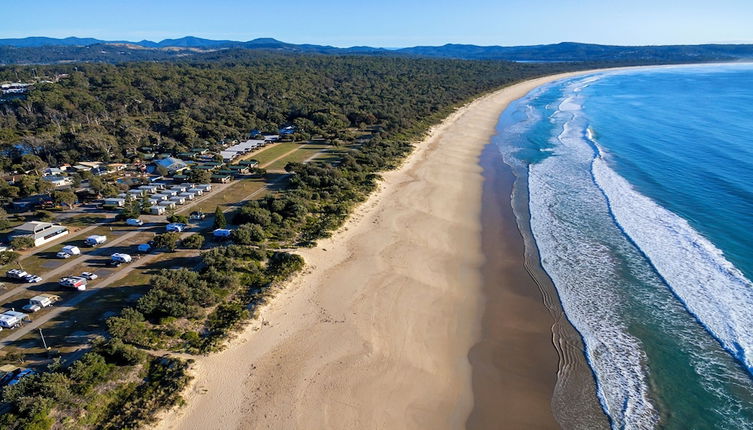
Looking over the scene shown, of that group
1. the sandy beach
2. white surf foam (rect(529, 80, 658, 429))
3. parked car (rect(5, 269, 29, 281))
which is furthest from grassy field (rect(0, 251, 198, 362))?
white surf foam (rect(529, 80, 658, 429))

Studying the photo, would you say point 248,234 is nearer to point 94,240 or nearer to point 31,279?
point 94,240

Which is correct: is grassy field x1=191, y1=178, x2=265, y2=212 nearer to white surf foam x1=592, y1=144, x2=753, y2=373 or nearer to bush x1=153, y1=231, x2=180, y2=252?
bush x1=153, y1=231, x2=180, y2=252

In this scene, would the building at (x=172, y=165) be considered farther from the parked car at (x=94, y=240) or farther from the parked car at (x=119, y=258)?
the parked car at (x=119, y=258)

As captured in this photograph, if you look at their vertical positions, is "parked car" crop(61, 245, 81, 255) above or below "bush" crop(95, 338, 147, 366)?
above

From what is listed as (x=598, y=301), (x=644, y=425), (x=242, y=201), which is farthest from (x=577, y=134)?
(x=644, y=425)

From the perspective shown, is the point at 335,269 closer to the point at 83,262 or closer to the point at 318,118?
the point at 83,262

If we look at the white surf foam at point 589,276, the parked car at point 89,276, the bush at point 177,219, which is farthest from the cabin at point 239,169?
the white surf foam at point 589,276

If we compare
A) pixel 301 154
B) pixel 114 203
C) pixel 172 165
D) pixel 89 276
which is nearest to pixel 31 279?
pixel 89 276
